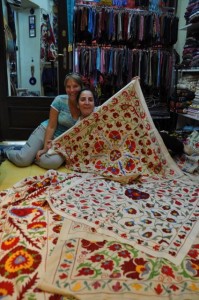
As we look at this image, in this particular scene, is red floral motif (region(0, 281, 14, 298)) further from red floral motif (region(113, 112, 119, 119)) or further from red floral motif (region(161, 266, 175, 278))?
red floral motif (region(113, 112, 119, 119))

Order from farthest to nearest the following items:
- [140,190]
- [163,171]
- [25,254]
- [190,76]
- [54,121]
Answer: [190,76]
[54,121]
[163,171]
[140,190]
[25,254]

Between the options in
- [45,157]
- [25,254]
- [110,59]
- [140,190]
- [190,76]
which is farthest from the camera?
[110,59]

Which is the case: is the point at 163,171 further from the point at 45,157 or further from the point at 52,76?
the point at 52,76

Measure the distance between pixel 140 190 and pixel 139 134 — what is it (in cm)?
54

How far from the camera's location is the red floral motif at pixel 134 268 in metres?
0.93

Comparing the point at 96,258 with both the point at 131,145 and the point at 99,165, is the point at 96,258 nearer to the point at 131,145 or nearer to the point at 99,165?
the point at 99,165

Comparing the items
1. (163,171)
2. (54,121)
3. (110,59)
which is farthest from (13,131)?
(163,171)

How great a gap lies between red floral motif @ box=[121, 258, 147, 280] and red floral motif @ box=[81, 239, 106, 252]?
0.47 ft

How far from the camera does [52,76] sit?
3.31 metres

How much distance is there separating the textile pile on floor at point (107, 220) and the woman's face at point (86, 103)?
7 cm

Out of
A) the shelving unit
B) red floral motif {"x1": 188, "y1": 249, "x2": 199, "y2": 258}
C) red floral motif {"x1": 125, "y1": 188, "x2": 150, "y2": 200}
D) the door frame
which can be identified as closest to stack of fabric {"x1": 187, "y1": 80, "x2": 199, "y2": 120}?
the shelving unit

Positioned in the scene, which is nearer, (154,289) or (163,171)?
(154,289)

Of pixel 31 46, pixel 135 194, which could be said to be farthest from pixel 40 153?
pixel 31 46

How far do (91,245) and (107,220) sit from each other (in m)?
0.21
